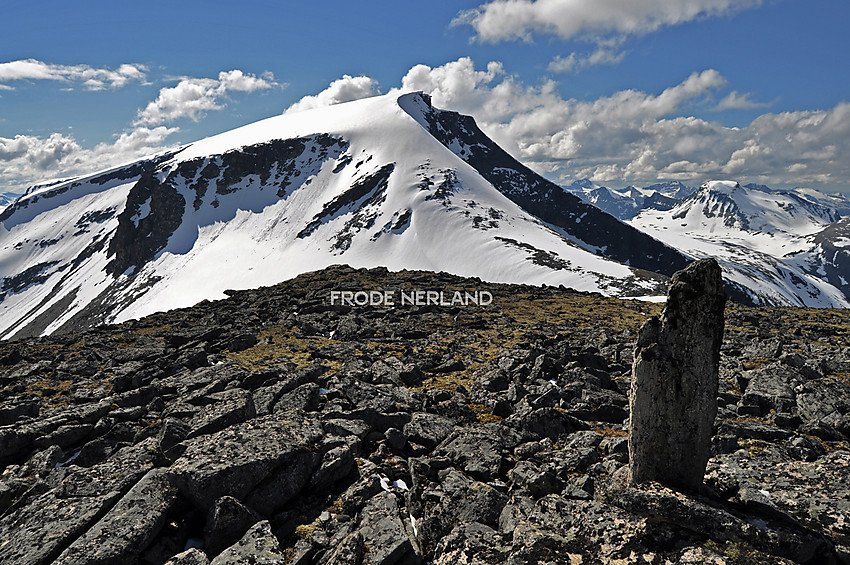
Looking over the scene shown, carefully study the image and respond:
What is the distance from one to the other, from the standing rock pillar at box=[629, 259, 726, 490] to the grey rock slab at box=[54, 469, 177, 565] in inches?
410

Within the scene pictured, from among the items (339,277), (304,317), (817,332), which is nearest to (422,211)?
(339,277)

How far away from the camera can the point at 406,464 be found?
1308cm

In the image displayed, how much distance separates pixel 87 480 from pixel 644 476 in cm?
1278

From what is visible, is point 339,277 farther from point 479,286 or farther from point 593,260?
point 593,260

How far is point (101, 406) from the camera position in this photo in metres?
17.1

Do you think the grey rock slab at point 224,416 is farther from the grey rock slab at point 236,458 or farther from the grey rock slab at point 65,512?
the grey rock slab at point 65,512

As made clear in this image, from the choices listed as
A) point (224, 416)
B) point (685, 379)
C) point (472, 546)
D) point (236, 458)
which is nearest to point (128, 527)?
point (236, 458)

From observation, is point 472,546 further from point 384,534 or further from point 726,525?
point 726,525

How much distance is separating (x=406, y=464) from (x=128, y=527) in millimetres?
6833

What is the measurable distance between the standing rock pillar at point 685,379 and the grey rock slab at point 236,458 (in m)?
8.49

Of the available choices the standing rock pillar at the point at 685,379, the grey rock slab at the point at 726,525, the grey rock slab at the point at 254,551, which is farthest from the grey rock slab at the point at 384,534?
the standing rock pillar at the point at 685,379

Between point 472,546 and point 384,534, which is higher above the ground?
point 472,546

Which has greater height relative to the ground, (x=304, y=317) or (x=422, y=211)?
(x=422, y=211)

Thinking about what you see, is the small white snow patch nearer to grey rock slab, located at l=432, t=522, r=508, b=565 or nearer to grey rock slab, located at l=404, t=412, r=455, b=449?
grey rock slab, located at l=404, t=412, r=455, b=449
